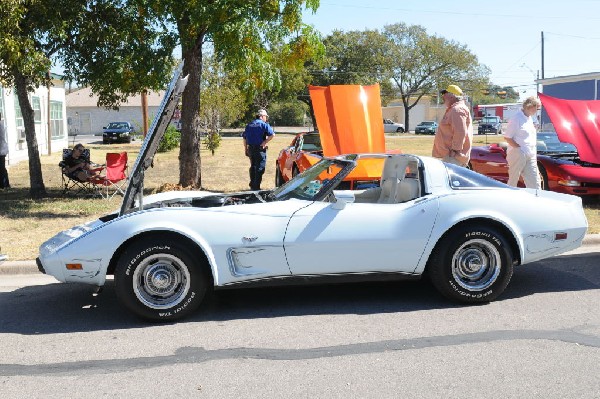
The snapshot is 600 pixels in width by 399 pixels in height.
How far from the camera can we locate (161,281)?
4.87 m

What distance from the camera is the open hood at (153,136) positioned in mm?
5344

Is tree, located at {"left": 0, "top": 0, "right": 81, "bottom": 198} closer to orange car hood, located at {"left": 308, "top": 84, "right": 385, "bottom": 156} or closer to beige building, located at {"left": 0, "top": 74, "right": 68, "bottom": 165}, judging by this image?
beige building, located at {"left": 0, "top": 74, "right": 68, "bottom": 165}

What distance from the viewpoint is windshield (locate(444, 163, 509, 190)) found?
544cm

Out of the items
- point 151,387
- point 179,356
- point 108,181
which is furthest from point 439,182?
point 108,181

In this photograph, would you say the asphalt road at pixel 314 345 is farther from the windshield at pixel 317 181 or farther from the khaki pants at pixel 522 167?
the khaki pants at pixel 522 167

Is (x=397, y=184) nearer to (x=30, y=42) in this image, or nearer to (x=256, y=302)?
(x=256, y=302)

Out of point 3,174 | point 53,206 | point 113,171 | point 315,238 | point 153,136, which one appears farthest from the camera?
point 3,174

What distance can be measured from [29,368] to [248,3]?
8.33 meters

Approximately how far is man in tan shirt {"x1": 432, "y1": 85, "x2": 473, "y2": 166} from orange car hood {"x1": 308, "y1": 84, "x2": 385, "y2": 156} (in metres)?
1.60

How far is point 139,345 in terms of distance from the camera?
447cm

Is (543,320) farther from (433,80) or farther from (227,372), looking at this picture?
(433,80)

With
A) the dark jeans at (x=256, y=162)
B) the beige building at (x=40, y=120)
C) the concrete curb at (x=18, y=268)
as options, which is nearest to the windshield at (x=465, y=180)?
the concrete curb at (x=18, y=268)

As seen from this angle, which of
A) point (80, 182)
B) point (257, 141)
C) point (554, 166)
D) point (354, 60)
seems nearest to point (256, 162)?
point (257, 141)

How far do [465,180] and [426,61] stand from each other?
64.6 m
